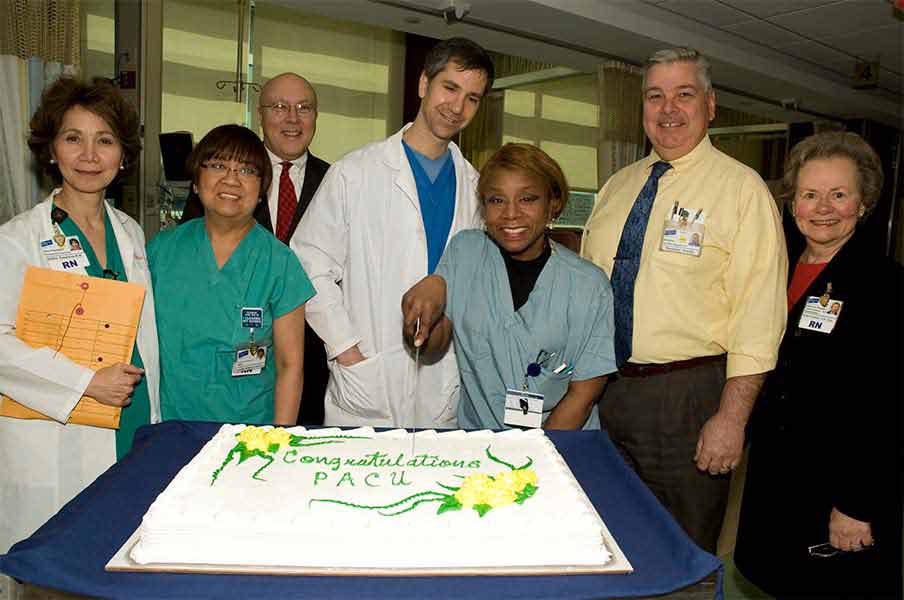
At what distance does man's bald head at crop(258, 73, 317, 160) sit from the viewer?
8.71 feet

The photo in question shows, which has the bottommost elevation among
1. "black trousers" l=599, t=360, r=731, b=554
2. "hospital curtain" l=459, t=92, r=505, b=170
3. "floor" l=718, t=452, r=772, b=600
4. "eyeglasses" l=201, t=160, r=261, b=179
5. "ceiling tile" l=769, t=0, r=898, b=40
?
"floor" l=718, t=452, r=772, b=600

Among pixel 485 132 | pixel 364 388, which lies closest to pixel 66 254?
pixel 364 388

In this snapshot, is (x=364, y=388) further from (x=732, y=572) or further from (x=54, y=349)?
(x=732, y=572)

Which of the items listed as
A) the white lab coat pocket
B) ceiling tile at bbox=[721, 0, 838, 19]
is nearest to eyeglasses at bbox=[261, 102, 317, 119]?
the white lab coat pocket

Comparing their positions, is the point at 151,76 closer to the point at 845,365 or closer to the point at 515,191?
the point at 515,191

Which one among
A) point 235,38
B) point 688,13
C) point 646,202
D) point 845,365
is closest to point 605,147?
point 688,13

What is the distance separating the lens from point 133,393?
1.75 m

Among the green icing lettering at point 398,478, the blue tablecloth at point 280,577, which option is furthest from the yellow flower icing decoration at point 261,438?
the green icing lettering at point 398,478

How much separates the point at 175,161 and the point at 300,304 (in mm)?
2431

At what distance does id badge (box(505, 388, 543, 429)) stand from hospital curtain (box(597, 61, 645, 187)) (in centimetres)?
573

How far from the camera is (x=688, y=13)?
5.95m

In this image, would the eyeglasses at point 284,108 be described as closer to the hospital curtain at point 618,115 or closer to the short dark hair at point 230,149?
the short dark hair at point 230,149

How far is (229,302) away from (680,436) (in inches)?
49.0

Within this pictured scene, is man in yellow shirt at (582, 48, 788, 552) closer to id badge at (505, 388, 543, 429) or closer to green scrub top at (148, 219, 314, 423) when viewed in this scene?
id badge at (505, 388, 543, 429)
